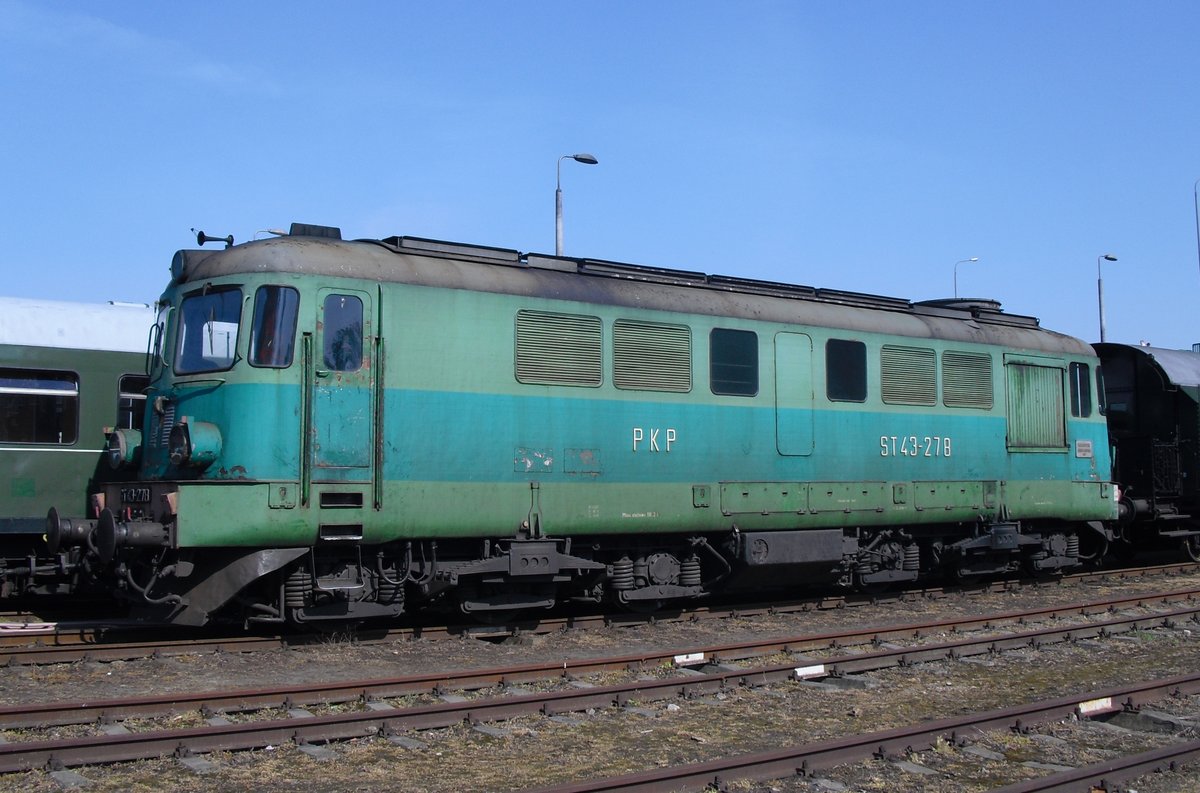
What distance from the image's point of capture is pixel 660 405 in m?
13.7

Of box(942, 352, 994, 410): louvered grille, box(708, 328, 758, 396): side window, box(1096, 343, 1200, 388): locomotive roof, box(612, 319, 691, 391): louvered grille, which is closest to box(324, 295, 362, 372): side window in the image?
box(612, 319, 691, 391): louvered grille

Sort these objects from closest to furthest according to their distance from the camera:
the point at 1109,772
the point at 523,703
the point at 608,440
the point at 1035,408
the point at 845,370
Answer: the point at 1109,772, the point at 523,703, the point at 608,440, the point at 845,370, the point at 1035,408

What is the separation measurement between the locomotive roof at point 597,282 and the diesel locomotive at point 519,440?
4cm

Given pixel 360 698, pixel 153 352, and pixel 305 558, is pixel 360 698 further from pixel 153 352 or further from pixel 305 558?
pixel 153 352

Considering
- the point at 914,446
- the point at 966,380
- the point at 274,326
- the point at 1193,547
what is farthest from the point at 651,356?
the point at 1193,547

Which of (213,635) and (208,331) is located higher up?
(208,331)

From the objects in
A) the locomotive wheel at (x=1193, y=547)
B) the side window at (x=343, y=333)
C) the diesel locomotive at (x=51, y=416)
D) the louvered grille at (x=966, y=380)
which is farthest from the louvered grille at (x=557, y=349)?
the locomotive wheel at (x=1193, y=547)

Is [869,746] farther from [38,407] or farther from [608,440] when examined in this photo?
[38,407]

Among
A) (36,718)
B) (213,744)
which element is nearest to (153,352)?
(36,718)

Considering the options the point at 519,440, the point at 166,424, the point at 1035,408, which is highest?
the point at 1035,408

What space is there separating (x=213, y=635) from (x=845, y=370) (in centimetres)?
854

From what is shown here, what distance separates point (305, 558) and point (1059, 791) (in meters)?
7.27

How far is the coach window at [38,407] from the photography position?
14.3 metres

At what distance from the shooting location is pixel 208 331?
11.6 meters
